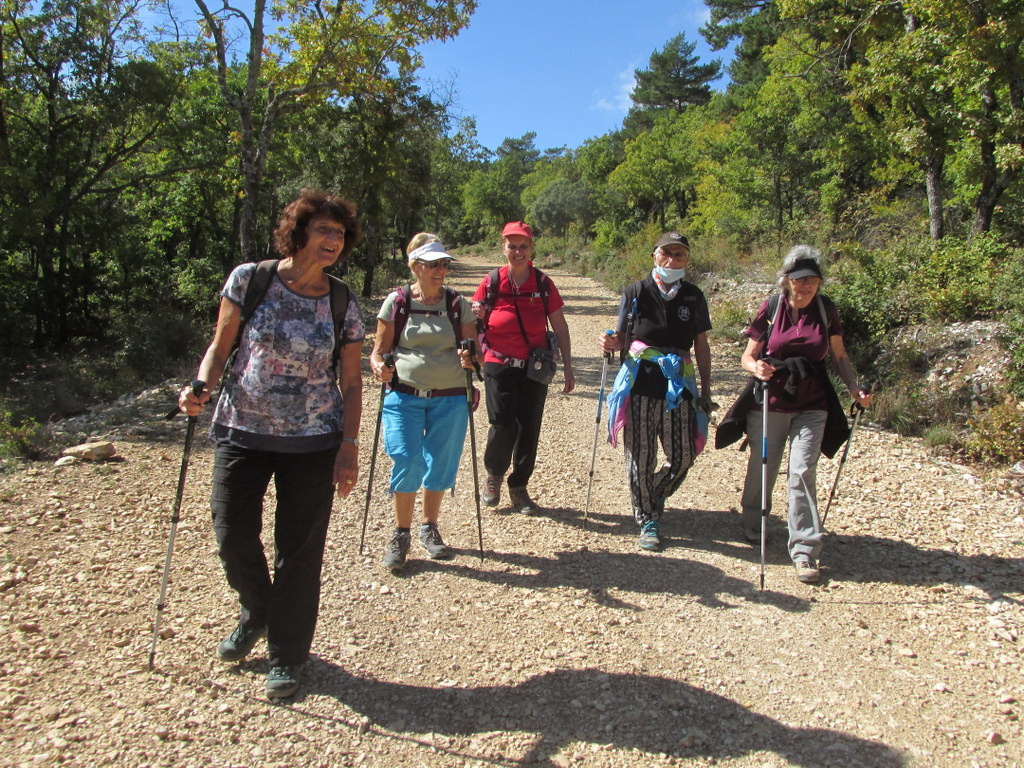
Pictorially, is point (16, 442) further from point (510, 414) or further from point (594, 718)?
point (594, 718)

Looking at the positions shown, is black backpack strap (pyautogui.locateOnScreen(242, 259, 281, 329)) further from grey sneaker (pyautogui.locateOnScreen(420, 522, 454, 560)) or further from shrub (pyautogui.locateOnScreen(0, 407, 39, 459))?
shrub (pyautogui.locateOnScreen(0, 407, 39, 459))

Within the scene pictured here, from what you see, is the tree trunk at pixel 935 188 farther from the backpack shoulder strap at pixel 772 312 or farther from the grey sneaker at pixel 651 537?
the grey sneaker at pixel 651 537

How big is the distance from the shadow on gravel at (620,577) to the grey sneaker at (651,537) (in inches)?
2.6

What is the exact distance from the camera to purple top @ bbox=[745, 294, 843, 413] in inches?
177

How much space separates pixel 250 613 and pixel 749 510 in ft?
10.8

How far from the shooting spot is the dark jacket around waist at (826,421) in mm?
4566

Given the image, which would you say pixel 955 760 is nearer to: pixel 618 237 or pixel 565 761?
pixel 565 761

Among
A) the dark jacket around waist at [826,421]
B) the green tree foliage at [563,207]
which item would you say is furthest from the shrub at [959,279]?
the green tree foliage at [563,207]

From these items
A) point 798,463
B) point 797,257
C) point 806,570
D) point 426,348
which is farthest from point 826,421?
point 426,348

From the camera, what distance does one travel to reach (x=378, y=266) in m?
30.5

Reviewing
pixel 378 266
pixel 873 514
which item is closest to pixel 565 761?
pixel 873 514

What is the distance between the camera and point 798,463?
4426 mm

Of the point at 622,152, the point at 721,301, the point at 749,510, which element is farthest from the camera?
the point at 622,152

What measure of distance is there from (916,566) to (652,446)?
5.93ft
